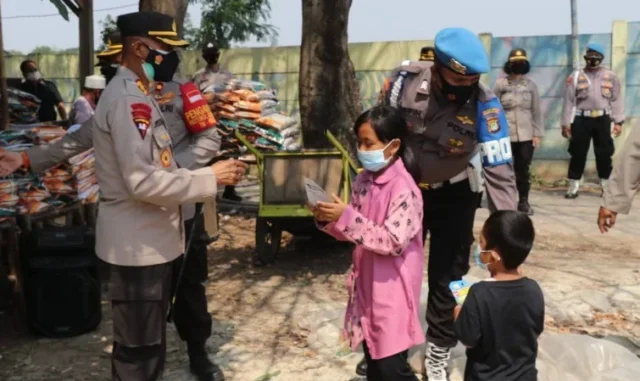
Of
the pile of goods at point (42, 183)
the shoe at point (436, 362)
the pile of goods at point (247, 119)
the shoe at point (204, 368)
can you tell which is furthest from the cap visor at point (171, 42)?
the pile of goods at point (247, 119)

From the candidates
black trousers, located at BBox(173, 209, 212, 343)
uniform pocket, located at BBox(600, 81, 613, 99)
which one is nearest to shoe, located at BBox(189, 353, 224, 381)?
black trousers, located at BBox(173, 209, 212, 343)

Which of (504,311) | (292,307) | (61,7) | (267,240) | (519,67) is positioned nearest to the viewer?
(504,311)

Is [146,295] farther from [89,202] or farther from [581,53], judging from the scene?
[581,53]

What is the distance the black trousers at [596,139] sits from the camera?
10.2m

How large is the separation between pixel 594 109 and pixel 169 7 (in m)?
6.48

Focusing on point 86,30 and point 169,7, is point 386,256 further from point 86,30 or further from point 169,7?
point 86,30

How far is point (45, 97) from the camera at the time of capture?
35.0 feet

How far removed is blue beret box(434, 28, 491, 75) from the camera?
3518mm

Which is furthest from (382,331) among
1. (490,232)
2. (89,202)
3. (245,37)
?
(245,37)

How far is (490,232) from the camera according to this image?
3.06 m

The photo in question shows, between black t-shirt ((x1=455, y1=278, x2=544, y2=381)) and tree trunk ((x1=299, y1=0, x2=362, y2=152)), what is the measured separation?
528 centimetres

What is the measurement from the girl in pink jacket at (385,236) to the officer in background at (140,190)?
549 mm

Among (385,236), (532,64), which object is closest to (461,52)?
(385,236)

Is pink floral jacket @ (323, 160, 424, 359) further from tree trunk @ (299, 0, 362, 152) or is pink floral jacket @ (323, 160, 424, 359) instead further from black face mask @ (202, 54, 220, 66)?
black face mask @ (202, 54, 220, 66)
